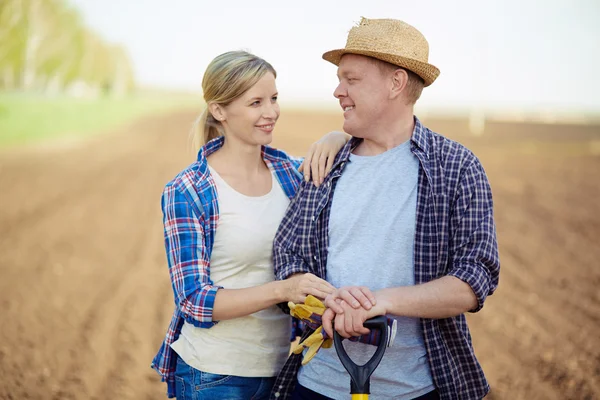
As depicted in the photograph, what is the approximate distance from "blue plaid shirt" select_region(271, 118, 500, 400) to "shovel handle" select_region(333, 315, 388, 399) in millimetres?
284

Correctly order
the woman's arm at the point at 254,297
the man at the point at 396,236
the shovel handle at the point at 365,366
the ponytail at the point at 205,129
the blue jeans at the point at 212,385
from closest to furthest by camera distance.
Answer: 1. the shovel handle at the point at 365,366
2. the man at the point at 396,236
3. the woman's arm at the point at 254,297
4. the blue jeans at the point at 212,385
5. the ponytail at the point at 205,129

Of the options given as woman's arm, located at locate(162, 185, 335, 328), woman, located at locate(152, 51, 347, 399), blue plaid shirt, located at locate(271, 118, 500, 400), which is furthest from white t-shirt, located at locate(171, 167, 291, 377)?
blue plaid shirt, located at locate(271, 118, 500, 400)

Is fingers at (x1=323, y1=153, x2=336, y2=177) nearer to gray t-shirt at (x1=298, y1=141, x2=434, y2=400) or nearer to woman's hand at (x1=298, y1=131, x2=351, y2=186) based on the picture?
woman's hand at (x1=298, y1=131, x2=351, y2=186)

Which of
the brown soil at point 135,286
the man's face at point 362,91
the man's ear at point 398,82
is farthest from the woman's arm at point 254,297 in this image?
the brown soil at point 135,286

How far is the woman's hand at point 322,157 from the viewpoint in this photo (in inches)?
105

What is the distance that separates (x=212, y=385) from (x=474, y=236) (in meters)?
1.21

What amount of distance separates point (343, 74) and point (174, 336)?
1.33 metres

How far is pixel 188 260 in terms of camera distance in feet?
8.33

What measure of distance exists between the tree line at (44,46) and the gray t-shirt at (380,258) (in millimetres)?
39079

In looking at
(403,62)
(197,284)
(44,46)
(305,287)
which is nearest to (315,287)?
(305,287)

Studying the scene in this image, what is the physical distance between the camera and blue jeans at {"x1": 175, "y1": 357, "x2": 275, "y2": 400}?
8.70 feet

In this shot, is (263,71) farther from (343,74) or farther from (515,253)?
(515,253)

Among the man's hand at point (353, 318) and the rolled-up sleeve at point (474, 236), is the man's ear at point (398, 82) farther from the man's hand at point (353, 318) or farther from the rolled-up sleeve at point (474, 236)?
the man's hand at point (353, 318)

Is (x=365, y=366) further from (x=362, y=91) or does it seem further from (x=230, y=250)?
(x=362, y=91)
